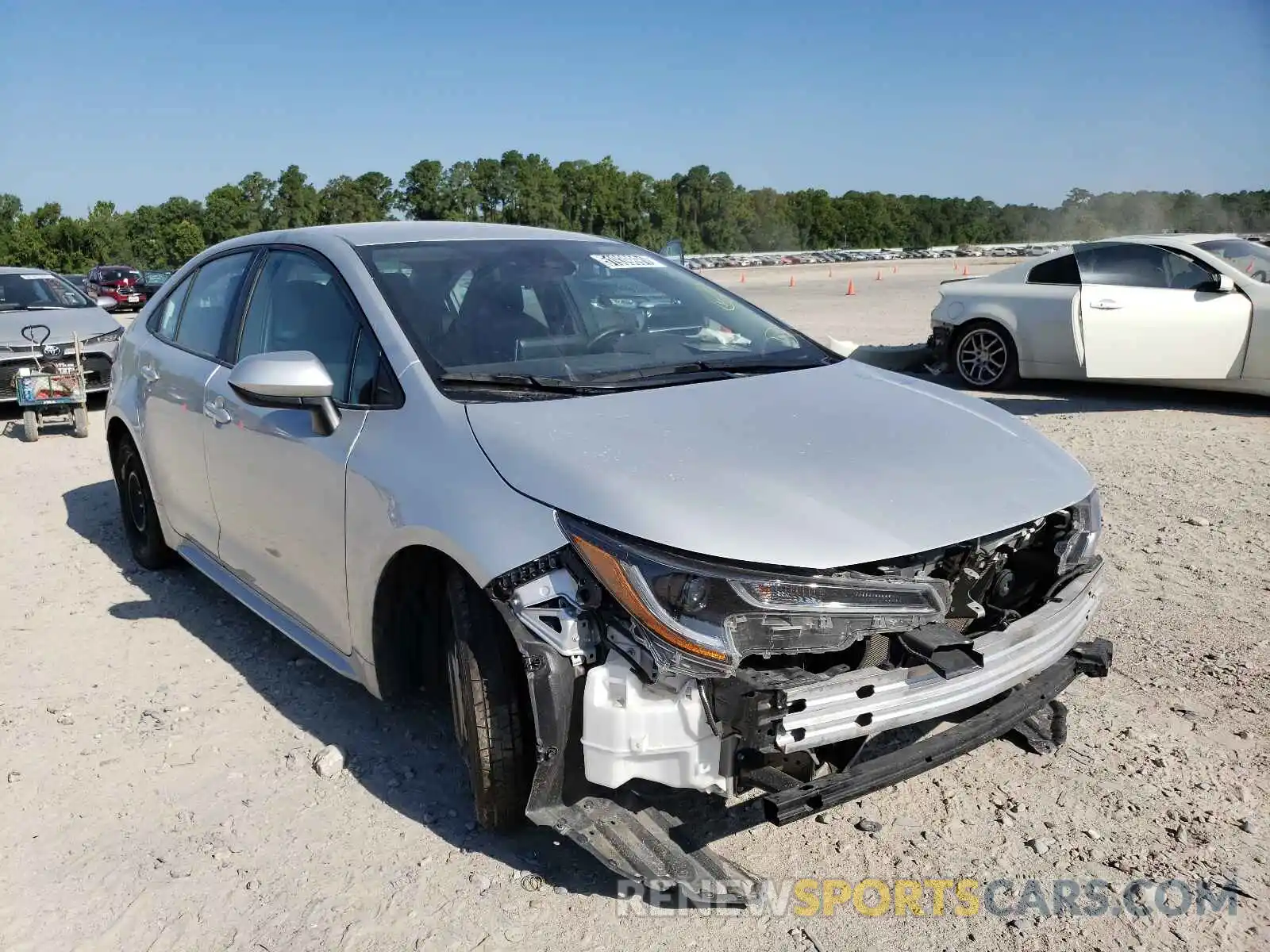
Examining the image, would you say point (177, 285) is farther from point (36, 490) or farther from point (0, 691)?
point (36, 490)

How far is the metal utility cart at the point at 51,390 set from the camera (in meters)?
9.00

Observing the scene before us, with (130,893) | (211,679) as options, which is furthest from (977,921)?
(211,679)

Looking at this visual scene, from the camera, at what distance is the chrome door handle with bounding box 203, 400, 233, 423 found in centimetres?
386

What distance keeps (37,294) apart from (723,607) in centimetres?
1121

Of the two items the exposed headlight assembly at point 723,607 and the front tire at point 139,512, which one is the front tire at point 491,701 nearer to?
the exposed headlight assembly at point 723,607

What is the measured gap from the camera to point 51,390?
30.1 ft

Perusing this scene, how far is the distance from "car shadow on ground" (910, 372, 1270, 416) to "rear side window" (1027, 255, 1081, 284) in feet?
3.46

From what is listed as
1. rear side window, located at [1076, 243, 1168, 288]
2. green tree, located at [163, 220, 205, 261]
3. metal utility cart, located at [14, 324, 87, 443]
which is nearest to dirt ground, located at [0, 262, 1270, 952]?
rear side window, located at [1076, 243, 1168, 288]

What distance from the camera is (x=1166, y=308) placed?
28.4 feet

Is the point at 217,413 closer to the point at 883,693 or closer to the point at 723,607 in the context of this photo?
the point at 723,607

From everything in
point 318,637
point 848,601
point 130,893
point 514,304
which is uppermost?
point 514,304

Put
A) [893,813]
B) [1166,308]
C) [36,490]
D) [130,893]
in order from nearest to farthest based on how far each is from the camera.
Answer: [130,893] → [893,813] → [36,490] → [1166,308]

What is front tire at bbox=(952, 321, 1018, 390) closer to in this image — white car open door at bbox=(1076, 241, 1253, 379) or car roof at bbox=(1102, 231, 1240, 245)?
white car open door at bbox=(1076, 241, 1253, 379)

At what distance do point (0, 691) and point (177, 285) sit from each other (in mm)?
2003
